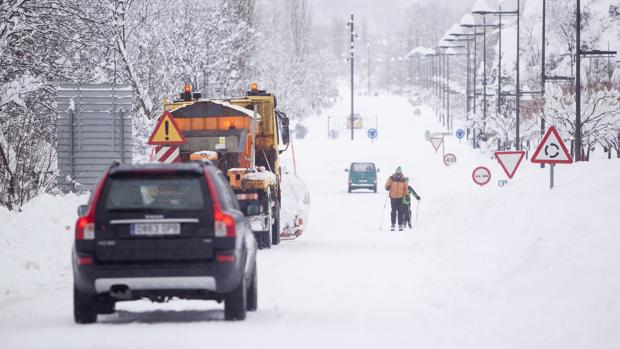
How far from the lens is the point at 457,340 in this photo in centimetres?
1041

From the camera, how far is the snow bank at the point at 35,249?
51.0ft

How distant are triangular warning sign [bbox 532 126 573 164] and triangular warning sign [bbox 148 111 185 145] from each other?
826 centimetres

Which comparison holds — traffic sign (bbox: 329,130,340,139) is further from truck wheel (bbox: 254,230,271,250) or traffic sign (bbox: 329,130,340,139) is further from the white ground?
truck wheel (bbox: 254,230,271,250)

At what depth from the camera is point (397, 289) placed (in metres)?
15.2

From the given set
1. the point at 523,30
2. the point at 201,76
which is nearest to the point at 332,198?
the point at 201,76

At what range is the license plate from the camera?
35.9 feet

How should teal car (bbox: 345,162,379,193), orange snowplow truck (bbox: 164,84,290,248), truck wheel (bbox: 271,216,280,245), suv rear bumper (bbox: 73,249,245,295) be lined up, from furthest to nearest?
teal car (bbox: 345,162,379,193) → truck wheel (bbox: 271,216,280,245) → orange snowplow truck (bbox: 164,84,290,248) → suv rear bumper (bbox: 73,249,245,295)

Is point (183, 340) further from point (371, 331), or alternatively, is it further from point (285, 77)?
point (285, 77)

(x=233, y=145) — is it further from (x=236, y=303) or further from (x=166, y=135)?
(x=236, y=303)

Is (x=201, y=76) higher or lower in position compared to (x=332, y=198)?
higher

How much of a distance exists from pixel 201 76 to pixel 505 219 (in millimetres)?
31605

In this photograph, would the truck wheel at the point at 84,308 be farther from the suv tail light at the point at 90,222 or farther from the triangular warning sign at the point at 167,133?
the triangular warning sign at the point at 167,133

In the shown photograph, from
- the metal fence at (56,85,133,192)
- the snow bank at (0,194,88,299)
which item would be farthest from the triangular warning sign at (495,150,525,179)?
the snow bank at (0,194,88,299)

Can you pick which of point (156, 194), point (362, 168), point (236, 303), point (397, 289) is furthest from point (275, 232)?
point (362, 168)
